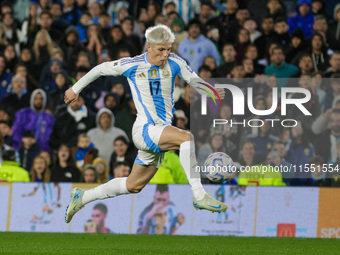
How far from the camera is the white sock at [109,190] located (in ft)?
32.6

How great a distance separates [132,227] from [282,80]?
12.5ft

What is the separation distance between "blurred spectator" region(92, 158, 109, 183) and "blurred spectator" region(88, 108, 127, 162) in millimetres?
455

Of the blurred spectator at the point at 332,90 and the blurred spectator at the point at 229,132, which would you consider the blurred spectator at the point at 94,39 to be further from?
the blurred spectator at the point at 332,90

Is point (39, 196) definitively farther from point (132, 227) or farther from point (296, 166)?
point (296, 166)

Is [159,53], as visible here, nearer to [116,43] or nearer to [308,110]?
[308,110]

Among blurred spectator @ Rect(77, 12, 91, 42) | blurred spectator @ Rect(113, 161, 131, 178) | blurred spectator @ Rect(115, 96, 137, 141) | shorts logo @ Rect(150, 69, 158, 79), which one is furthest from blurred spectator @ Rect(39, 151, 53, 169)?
shorts logo @ Rect(150, 69, 158, 79)

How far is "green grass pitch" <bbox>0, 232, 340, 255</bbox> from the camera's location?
985 cm

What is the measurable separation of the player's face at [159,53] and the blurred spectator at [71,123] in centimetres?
532

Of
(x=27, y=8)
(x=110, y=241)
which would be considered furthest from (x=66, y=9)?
(x=110, y=241)

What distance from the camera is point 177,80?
15.0m

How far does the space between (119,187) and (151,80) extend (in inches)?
58.8

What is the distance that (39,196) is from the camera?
12906 millimetres

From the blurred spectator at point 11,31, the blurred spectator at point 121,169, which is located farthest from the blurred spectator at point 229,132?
the blurred spectator at point 11,31

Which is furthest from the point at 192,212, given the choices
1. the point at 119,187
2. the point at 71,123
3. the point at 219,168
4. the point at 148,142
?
the point at 148,142
